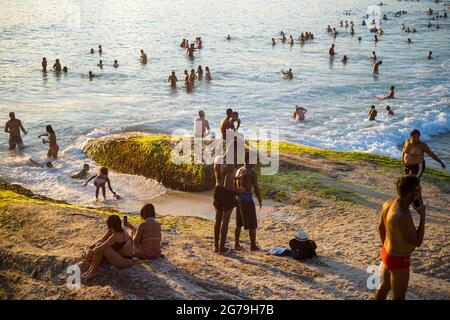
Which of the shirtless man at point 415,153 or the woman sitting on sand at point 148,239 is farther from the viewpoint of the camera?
the shirtless man at point 415,153

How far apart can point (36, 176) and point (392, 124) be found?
1645 centimetres

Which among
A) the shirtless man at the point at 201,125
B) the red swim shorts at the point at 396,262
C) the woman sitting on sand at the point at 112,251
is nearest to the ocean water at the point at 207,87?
the shirtless man at the point at 201,125

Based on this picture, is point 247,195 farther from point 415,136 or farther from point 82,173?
point 82,173

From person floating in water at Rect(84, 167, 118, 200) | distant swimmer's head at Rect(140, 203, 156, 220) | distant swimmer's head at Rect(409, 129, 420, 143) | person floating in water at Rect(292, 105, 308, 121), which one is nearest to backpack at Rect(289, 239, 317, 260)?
distant swimmer's head at Rect(140, 203, 156, 220)

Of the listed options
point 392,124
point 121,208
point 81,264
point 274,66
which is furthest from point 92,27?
point 81,264

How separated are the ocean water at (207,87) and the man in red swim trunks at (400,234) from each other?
8591 mm

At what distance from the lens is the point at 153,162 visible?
15.5 m

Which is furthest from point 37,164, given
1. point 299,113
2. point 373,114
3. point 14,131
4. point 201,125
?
point 373,114

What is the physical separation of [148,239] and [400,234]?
3.77 meters

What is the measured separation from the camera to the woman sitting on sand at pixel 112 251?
729 cm

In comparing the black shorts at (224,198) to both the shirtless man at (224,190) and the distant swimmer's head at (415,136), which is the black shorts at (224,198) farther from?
the distant swimmer's head at (415,136)

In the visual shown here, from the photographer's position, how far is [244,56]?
4416cm

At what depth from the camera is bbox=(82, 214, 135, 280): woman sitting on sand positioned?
7.29 metres

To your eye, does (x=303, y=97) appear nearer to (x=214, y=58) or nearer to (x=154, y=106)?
(x=154, y=106)
